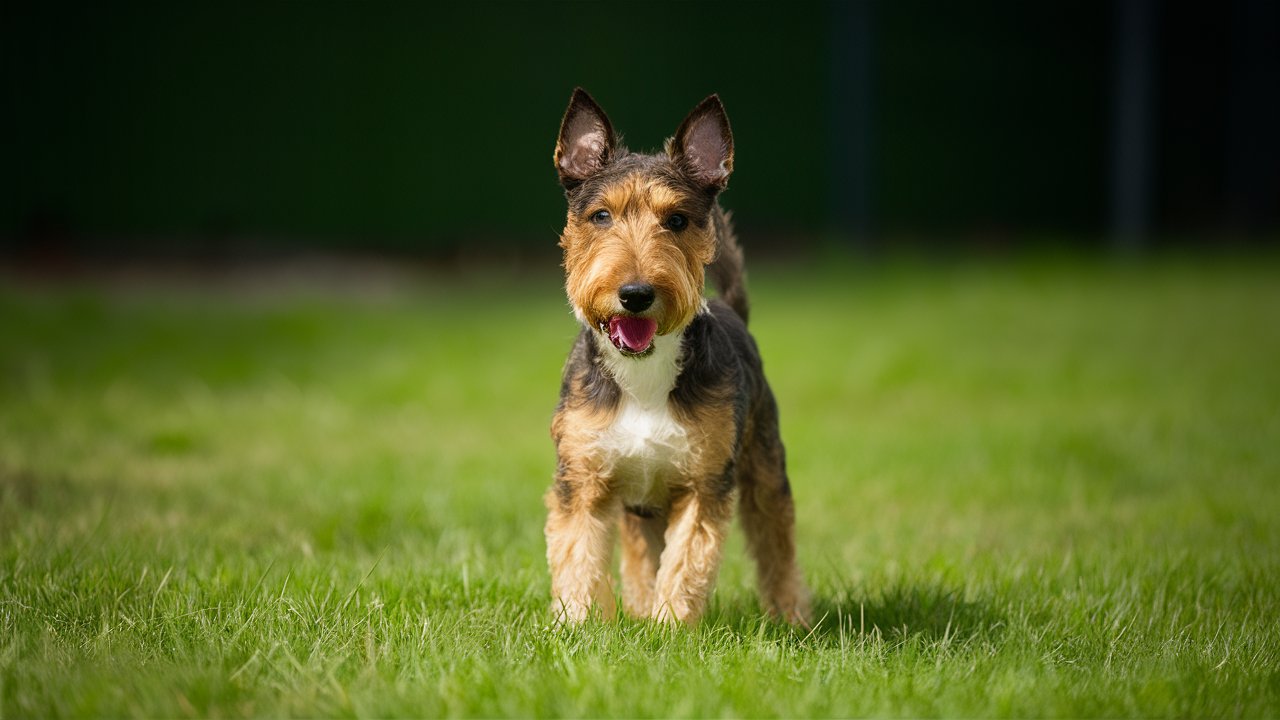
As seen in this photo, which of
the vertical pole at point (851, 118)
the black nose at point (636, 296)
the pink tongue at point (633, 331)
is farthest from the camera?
the vertical pole at point (851, 118)

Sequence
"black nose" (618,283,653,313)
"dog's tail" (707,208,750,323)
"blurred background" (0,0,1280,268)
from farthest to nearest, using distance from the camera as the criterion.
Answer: "blurred background" (0,0,1280,268)
"dog's tail" (707,208,750,323)
"black nose" (618,283,653,313)

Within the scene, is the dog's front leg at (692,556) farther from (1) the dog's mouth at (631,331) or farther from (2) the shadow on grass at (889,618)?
(1) the dog's mouth at (631,331)

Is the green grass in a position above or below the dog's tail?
below

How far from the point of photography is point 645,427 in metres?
4.18

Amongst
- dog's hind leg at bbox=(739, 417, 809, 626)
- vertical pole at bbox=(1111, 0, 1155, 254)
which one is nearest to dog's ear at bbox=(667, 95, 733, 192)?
dog's hind leg at bbox=(739, 417, 809, 626)

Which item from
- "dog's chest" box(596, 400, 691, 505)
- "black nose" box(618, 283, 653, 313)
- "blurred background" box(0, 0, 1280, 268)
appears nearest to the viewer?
"black nose" box(618, 283, 653, 313)

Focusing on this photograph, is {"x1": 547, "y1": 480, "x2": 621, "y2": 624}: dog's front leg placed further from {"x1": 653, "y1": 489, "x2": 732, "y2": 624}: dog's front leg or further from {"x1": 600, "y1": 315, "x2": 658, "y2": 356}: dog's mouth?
{"x1": 600, "y1": 315, "x2": 658, "y2": 356}: dog's mouth

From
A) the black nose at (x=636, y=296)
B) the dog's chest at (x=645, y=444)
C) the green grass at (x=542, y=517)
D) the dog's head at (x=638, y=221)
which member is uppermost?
the dog's head at (x=638, y=221)

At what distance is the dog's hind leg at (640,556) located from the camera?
4.86m

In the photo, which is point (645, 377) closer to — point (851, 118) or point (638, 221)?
point (638, 221)

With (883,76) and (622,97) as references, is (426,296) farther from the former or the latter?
(883,76)

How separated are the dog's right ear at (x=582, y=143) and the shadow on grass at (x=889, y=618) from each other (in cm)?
152

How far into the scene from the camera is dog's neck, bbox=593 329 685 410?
13.9 feet

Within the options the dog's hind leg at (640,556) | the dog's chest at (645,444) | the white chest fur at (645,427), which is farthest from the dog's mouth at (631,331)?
the dog's hind leg at (640,556)
